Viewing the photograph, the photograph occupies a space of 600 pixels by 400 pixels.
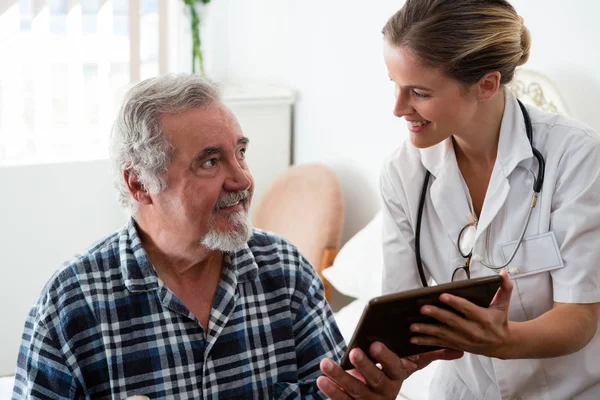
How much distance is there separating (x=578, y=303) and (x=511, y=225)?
0.20 metres

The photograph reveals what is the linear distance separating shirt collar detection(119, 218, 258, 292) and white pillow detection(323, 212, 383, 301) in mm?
985

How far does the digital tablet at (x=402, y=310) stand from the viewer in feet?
4.54

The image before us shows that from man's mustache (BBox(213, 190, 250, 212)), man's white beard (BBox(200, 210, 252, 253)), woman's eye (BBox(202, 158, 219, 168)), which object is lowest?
man's white beard (BBox(200, 210, 252, 253))

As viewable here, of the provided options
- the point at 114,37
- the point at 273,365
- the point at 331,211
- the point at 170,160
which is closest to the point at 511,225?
the point at 273,365

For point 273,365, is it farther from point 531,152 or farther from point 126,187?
point 531,152

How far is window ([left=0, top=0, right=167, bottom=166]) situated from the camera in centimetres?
350

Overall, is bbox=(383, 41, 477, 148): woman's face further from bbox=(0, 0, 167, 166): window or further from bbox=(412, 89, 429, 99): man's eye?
bbox=(0, 0, 167, 166): window

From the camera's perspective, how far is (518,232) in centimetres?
175

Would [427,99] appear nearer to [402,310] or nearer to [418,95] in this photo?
[418,95]

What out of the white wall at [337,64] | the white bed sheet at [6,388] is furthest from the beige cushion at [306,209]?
the white bed sheet at [6,388]

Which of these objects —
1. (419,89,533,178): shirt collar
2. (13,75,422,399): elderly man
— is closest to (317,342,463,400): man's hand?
(13,75,422,399): elderly man

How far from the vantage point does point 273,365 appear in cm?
177

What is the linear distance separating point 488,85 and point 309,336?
2.05 ft

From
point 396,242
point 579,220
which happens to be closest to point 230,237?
point 396,242
